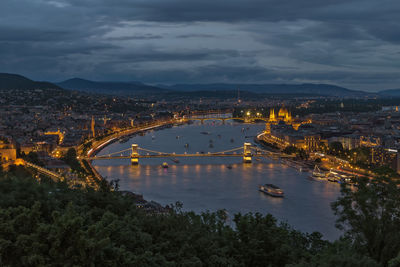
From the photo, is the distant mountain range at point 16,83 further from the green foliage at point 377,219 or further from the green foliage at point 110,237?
the green foliage at point 377,219

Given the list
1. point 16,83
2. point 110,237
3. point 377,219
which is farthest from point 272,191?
point 16,83

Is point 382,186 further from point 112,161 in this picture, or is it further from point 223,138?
point 223,138

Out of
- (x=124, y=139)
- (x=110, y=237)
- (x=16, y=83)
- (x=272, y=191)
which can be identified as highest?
(x=16, y=83)

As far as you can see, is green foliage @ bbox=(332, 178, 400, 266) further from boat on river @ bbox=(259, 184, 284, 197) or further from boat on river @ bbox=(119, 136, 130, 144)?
boat on river @ bbox=(119, 136, 130, 144)

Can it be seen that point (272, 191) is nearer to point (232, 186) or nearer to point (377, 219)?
point (232, 186)

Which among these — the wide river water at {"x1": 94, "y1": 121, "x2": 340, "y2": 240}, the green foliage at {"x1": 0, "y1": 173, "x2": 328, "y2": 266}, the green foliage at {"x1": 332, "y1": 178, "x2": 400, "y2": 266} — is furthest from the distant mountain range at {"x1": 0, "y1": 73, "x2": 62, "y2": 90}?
the green foliage at {"x1": 332, "y1": 178, "x2": 400, "y2": 266}

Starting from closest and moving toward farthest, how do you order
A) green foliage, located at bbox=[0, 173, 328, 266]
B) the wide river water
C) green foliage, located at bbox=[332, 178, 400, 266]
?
green foliage, located at bbox=[0, 173, 328, 266], green foliage, located at bbox=[332, 178, 400, 266], the wide river water

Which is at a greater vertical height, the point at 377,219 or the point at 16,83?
the point at 16,83

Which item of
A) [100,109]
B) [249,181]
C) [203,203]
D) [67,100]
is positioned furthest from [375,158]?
[67,100]
